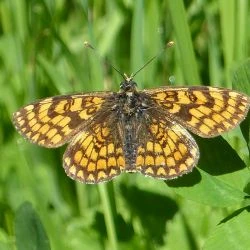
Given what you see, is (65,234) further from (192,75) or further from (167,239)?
(192,75)

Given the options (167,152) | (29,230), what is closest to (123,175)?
(167,152)

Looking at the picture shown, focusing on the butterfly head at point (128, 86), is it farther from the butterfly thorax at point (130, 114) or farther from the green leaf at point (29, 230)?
the green leaf at point (29, 230)

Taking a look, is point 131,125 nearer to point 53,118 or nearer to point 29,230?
point 53,118

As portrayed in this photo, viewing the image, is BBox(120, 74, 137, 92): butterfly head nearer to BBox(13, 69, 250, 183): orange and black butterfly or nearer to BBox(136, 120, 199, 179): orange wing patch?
BBox(13, 69, 250, 183): orange and black butterfly

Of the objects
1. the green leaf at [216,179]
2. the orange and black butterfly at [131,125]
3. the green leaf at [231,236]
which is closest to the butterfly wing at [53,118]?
the orange and black butterfly at [131,125]

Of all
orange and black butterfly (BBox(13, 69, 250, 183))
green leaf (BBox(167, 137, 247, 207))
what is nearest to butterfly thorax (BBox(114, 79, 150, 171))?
orange and black butterfly (BBox(13, 69, 250, 183))

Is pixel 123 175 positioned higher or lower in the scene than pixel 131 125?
lower

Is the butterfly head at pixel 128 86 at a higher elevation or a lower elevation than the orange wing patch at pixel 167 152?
higher
